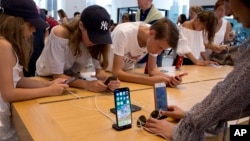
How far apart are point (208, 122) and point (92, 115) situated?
0.54 metres

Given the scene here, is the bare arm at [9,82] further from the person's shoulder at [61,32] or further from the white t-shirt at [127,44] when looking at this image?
the white t-shirt at [127,44]

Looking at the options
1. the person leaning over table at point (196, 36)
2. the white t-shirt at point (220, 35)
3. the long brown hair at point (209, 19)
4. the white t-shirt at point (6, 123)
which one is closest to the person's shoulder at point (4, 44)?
the white t-shirt at point (6, 123)

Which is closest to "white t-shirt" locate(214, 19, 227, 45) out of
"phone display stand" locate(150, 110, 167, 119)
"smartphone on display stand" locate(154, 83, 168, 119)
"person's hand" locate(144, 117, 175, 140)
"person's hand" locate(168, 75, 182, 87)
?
"person's hand" locate(168, 75, 182, 87)

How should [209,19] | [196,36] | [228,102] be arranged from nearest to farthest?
[228,102]
[209,19]
[196,36]

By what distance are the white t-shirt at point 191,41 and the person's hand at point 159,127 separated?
158 centimetres

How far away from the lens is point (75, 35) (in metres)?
1.53

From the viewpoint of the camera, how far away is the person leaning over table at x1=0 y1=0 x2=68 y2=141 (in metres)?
1.18

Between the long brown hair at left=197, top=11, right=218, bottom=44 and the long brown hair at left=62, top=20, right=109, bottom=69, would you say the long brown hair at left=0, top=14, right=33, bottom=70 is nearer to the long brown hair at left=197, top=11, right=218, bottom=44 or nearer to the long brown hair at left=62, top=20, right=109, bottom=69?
the long brown hair at left=62, top=20, right=109, bottom=69

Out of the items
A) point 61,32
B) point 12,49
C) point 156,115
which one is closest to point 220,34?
point 61,32

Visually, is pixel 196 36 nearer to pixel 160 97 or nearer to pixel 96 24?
pixel 96 24

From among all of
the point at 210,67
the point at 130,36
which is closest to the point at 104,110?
the point at 130,36

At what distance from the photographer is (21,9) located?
124cm

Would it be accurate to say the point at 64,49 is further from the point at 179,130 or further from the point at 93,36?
the point at 179,130

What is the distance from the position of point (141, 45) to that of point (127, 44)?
0.12 metres
